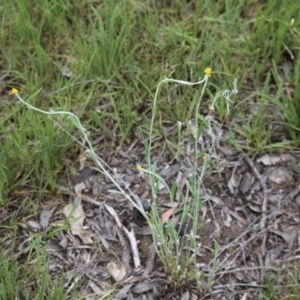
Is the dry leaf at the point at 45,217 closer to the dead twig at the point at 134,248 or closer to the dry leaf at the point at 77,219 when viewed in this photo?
the dry leaf at the point at 77,219

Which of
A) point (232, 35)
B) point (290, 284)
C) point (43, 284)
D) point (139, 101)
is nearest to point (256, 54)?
point (232, 35)

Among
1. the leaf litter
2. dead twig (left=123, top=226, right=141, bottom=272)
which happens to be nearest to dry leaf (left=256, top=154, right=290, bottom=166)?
the leaf litter

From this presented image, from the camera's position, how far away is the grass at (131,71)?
80.6 inches

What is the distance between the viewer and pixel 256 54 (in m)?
2.27

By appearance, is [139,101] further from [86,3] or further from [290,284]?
[290,284]

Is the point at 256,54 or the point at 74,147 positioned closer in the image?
the point at 74,147

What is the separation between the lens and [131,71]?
222 centimetres

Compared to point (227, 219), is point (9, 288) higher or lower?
higher

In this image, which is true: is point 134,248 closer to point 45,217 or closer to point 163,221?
point 163,221

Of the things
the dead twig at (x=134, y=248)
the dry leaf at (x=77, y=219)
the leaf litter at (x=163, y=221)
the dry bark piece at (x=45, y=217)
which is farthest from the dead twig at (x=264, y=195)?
the dry bark piece at (x=45, y=217)

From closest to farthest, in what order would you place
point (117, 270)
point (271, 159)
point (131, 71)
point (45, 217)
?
1. point (117, 270)
2. point (45, 217)
3. point (271, 159)
4. point (131, 71)

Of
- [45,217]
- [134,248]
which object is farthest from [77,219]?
[134,248]

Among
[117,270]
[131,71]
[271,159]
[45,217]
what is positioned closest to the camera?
[117,270]

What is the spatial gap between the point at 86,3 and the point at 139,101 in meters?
0.57
